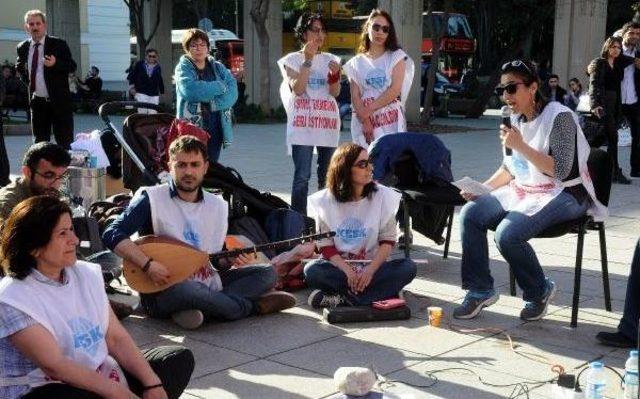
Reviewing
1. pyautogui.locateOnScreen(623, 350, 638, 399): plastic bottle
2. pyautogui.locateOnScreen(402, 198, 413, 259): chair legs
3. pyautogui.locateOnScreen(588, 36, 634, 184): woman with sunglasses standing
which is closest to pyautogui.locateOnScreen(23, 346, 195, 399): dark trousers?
pyautogui.locateOnScreen(623, 350, 638, 399): plastic bottle

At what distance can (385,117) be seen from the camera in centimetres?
761

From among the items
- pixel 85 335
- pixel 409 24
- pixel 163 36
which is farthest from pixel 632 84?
pixel 163 36

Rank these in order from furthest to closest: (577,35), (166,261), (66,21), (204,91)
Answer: (66,21), (577,35), (204,91), (166,261)

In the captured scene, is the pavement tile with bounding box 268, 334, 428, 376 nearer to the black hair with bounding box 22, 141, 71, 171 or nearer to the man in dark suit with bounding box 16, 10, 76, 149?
the black hair with bounding box 22, 141, 71, 171

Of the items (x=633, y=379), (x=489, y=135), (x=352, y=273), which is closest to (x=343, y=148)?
(x=352, y=273)

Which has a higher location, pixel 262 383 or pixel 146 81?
pixel 146 81

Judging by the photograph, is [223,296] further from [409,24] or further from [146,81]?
Answer: [409,24]

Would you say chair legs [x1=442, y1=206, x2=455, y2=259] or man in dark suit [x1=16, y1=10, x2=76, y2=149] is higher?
man in dark suit [x1=16, y1=10, x2=76, y2=149]

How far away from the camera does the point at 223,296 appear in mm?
5438

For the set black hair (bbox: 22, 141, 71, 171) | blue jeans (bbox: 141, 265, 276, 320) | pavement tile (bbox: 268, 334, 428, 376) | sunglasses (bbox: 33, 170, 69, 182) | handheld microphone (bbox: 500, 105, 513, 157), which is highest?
handheld microphone (bbox: 500, 105, 513, 157)

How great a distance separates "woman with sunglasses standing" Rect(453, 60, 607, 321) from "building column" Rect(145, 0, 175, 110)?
24.0m

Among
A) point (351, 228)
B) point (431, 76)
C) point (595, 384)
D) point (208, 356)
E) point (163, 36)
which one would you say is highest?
point (163, 36)

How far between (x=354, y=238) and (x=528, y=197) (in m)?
1.09

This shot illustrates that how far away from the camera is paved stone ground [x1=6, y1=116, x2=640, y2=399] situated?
4473mm
